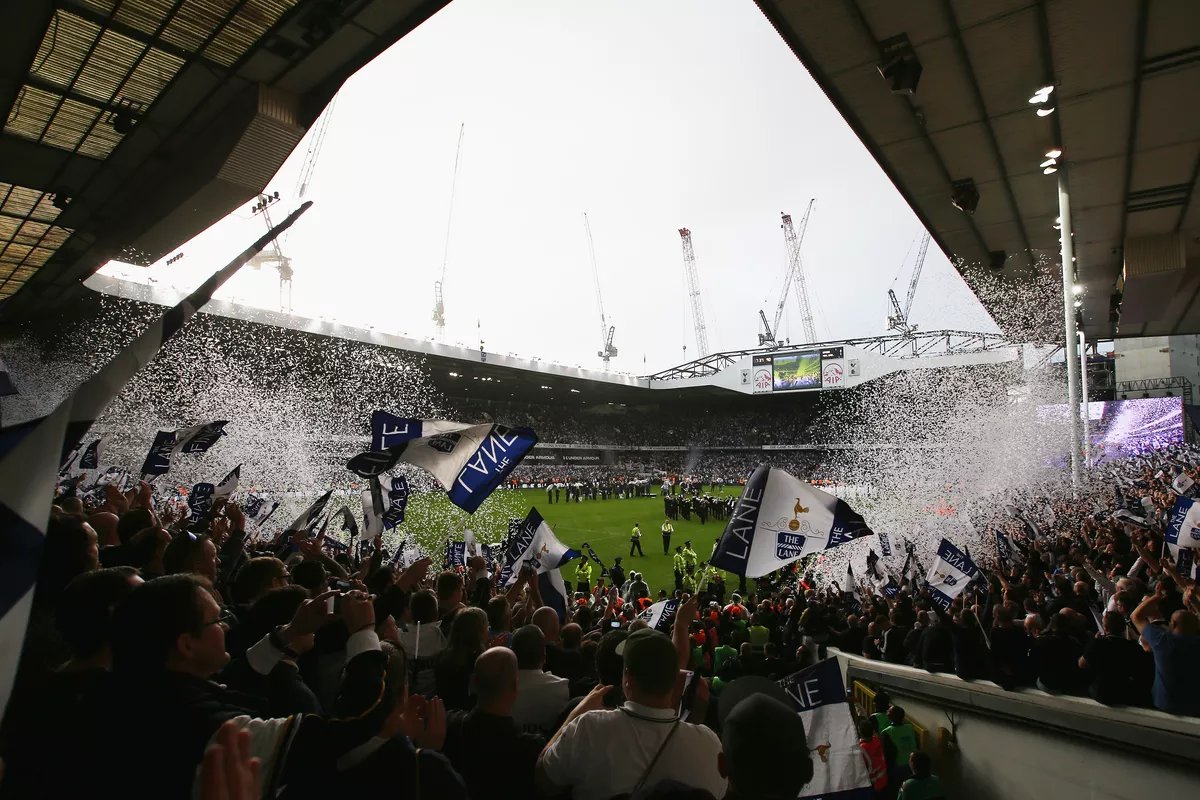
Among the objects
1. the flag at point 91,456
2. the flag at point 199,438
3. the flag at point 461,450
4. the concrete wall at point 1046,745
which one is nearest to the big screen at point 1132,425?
the concrete wall at point 1046,745

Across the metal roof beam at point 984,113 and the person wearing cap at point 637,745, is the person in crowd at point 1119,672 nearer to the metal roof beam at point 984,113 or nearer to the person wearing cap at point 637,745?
the person wearing cap at point 637,745

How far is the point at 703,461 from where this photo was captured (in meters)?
58.1

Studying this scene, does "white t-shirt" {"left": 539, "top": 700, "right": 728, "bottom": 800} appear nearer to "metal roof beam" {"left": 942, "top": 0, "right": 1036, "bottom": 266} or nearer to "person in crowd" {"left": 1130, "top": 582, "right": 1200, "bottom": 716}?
"person in crowd" {"left": 1130, "top": 582, "right": 1200, "bottom": 716}

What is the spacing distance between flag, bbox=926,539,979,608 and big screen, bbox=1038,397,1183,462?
2401 cm

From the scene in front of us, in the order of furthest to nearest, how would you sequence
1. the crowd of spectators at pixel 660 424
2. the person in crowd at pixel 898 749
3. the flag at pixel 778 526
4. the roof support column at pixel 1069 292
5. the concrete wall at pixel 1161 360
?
the crowd of spectators at pixel 660 424 → the concrete wall at pixel 1161 360 → the roof support column at pixel 1069 292 → the flag at pixel 778 526 → the person in crowd at pixel 898 749

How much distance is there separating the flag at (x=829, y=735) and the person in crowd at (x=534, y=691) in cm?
109

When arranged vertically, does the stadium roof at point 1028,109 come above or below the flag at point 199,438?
above

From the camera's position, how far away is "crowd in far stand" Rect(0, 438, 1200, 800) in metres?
1.56

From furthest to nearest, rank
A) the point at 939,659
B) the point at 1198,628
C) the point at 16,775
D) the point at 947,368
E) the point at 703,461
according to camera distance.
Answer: the point at 703,461, the point at 947,368, the point at 939,659, the point at 1198,628, the point at 16,775

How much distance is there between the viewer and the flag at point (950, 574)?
7.37 meters

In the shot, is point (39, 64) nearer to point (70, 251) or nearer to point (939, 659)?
point (70, 251)

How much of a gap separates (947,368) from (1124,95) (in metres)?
44.1

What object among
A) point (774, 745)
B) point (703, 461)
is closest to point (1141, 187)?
point (774, 745)

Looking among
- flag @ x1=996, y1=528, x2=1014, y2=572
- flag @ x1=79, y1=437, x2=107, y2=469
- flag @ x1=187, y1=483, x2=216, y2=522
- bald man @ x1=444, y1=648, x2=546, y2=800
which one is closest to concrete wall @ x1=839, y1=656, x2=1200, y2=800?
bald man @ x1=444, y1=648, x2=546, y2=800
